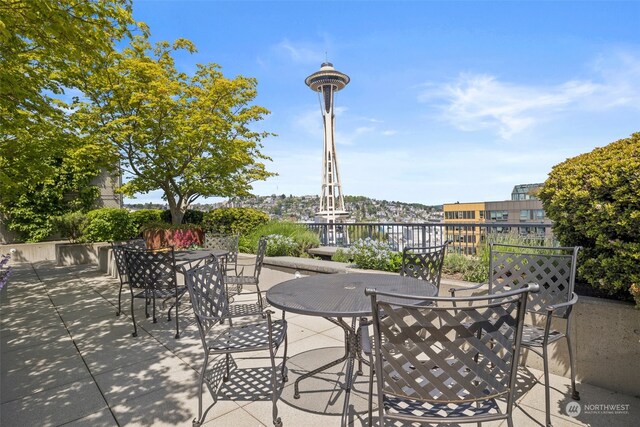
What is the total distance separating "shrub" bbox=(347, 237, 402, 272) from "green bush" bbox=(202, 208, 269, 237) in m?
4.62

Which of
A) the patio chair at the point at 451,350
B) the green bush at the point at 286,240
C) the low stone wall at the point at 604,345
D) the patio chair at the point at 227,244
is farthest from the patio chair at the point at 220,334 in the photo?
the green bush at the point at 286,240

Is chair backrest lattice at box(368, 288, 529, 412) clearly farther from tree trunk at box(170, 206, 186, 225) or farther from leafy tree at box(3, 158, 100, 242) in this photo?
leafy tree at box(3, 158, 100, 242)

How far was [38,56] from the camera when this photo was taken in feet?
14.1

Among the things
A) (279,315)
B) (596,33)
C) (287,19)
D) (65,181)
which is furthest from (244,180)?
(596,33)

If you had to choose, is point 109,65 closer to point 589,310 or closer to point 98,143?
point 98,143

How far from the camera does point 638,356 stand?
224 centimetres

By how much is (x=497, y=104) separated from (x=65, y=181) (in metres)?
14.3

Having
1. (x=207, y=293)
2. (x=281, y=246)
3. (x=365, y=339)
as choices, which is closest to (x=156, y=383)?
(x=207, y=293)

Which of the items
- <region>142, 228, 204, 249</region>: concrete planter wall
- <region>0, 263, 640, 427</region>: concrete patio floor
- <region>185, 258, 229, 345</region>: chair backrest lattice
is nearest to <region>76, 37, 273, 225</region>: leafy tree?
<region>142, 228, 204, 249</region>: concrete planter wall

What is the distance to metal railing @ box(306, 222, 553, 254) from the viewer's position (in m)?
4.33

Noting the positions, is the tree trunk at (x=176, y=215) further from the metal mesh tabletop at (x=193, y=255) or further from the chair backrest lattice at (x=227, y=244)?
the metal mesh tabletop at (x=193, y=255)

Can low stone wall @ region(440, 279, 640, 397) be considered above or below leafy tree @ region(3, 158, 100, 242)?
below

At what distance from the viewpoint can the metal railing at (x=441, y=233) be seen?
433 cm

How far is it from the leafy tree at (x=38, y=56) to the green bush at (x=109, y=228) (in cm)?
380
